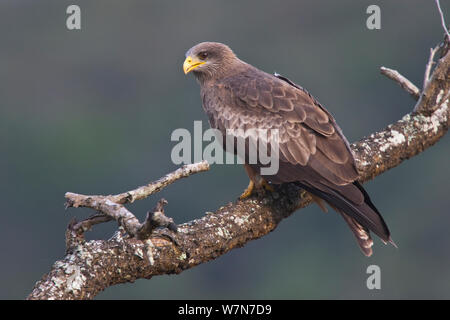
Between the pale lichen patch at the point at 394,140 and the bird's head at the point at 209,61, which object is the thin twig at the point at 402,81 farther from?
the bird's head at the point at 209,61

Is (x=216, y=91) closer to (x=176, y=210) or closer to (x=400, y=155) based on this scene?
(x=400, y=155)

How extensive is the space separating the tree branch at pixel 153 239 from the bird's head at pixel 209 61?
1790mm

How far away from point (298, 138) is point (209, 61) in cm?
179

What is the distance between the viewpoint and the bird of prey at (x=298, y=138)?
7.58m

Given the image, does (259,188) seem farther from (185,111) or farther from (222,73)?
(185,111)

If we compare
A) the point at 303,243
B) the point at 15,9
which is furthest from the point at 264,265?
the point at 15,9

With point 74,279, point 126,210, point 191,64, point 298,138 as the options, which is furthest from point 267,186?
point 74,279

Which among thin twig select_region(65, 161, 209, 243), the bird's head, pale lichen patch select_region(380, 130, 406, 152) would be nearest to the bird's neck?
the bird's head

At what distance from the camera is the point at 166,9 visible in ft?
238

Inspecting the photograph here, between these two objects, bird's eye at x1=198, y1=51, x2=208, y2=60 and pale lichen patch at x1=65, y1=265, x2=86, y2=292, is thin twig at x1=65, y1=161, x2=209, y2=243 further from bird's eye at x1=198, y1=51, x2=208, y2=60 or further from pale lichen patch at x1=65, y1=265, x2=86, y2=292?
bird's eye at x1=198, y1=51, x2=208, y2=60

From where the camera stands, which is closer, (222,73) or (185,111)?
(222,73)

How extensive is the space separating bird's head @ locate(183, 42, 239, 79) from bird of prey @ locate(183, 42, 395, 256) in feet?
0.67

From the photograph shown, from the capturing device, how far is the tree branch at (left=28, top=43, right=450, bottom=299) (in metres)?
5.87

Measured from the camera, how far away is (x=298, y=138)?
315 inches
